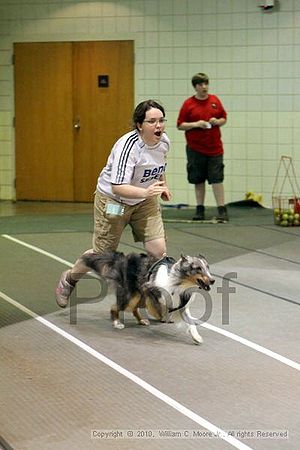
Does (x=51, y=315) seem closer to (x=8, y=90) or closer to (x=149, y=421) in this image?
(x=149, y=421)

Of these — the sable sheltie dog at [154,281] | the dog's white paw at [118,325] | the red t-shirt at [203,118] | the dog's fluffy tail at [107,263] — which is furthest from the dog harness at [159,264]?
the red t-shirt at [203,118]

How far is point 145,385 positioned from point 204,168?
263 inches

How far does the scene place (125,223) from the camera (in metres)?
6.49

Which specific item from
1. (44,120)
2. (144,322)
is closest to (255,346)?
(144,322)

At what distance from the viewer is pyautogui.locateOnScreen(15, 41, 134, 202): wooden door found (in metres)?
13.2

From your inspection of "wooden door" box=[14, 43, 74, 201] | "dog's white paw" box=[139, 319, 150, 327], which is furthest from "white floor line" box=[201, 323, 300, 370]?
"wooden door" box=[14, 43, 74, 201]

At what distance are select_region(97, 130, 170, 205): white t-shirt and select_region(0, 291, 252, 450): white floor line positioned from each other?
101cm

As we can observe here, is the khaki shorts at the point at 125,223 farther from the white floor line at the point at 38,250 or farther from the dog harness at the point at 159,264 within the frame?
the white floor line at the point at 38,250

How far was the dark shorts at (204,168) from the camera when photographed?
11461mm

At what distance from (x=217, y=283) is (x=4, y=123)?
699 cm

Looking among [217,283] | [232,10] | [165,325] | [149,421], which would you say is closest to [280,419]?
[149,421]

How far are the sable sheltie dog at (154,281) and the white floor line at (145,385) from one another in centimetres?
42

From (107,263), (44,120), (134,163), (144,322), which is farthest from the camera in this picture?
(44,120)

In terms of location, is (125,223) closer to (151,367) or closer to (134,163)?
(134,163)
